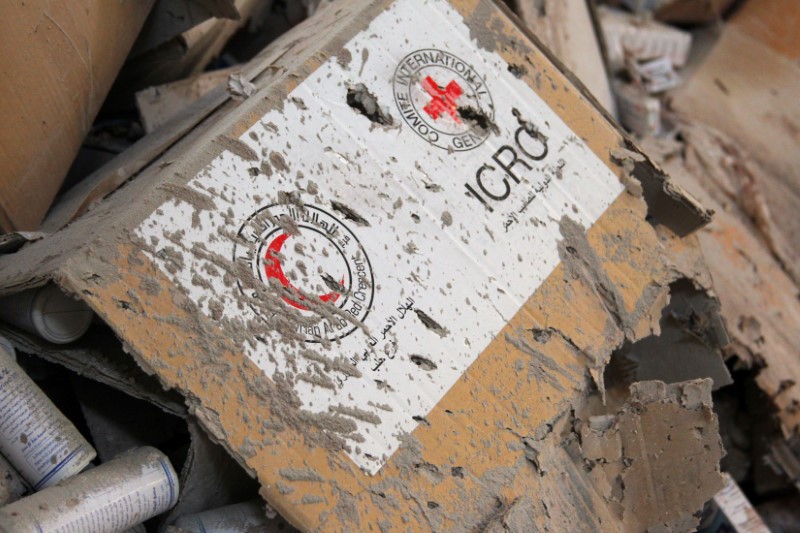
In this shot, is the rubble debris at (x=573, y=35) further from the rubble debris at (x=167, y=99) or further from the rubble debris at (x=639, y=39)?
the rubble debris at (x=167, y=99)

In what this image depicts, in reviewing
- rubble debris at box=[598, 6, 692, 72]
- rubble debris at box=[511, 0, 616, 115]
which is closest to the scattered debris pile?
rubble debris at box=[511, 0, 616, 115]

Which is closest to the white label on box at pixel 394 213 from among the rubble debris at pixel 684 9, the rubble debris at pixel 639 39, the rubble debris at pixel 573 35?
the rubble debris at pixel 573 35

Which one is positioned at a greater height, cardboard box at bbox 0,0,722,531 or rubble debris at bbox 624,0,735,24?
rubble debris at bbox 624,0,735,24

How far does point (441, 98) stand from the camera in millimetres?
1238

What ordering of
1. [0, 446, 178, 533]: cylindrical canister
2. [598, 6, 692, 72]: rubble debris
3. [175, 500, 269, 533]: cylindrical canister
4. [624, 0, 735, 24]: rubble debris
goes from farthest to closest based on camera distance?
[624, 0, 735, 24]: rubble debris → [598, 6, 692, 72]: rubble debris → [175, 500, 269, 533]: cylindrical canister → [0, 446, 178, 533]: cylindrical canister

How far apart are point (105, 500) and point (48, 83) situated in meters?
0.75

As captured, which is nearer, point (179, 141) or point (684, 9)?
point (179, 141)

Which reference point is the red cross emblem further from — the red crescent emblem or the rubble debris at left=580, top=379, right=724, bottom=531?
the rubble debris at left=580, top=379, right=724, bottom=531

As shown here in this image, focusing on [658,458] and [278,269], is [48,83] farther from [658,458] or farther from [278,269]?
[658,458]

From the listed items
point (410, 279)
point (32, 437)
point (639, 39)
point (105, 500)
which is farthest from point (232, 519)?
point (639, 39)

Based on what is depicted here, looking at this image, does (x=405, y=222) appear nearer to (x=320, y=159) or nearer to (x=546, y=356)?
(x=320, y=159)

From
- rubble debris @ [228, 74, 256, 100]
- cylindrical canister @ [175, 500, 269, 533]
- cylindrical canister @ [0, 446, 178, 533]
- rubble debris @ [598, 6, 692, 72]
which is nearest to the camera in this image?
cylindrical canister @ [0, 446, 178, 533]

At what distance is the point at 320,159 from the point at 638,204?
0.66 meters

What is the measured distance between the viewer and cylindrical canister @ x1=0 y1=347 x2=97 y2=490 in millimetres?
1006
